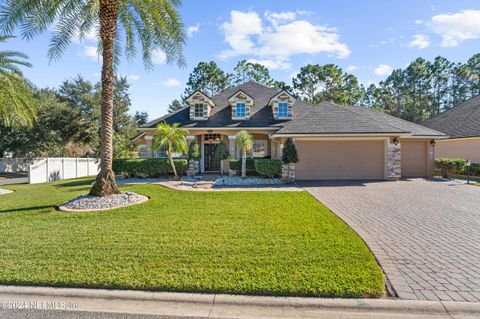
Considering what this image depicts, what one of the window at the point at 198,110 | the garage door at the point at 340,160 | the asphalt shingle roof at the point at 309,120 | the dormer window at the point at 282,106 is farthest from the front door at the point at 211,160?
the garage door at the point at 340,160

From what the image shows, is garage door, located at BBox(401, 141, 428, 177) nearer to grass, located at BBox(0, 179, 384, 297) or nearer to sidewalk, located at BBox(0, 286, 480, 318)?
grass, located at BBox(0, 179, 384, 297)

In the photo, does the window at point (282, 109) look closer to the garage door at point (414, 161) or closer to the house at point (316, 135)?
the house at point (316, 135)

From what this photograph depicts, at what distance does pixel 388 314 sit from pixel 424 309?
1.73 feet

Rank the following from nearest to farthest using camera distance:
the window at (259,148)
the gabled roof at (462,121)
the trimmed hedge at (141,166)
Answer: the trimmed hedge at (141,166)
the window at (259,148)
the gabled roof at (462,121)

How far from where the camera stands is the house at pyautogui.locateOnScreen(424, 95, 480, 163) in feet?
63.0

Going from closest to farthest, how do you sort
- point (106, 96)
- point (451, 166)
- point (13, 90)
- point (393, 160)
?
point (106, 96) < point (13, 90) < point (393, 160) < point (451, 166)

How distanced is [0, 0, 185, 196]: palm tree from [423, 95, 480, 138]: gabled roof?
2301 cm

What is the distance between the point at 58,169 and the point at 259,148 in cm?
1741

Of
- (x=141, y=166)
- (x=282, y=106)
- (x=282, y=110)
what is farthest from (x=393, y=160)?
(x=141, y=166)

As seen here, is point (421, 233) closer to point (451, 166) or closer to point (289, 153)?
point (289, 153)

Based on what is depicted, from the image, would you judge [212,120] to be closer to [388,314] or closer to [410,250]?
[410,250]

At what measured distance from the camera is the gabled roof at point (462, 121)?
19.9 metres

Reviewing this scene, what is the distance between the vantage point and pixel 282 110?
63.7 feet

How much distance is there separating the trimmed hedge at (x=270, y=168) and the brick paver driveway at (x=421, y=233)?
388cm
